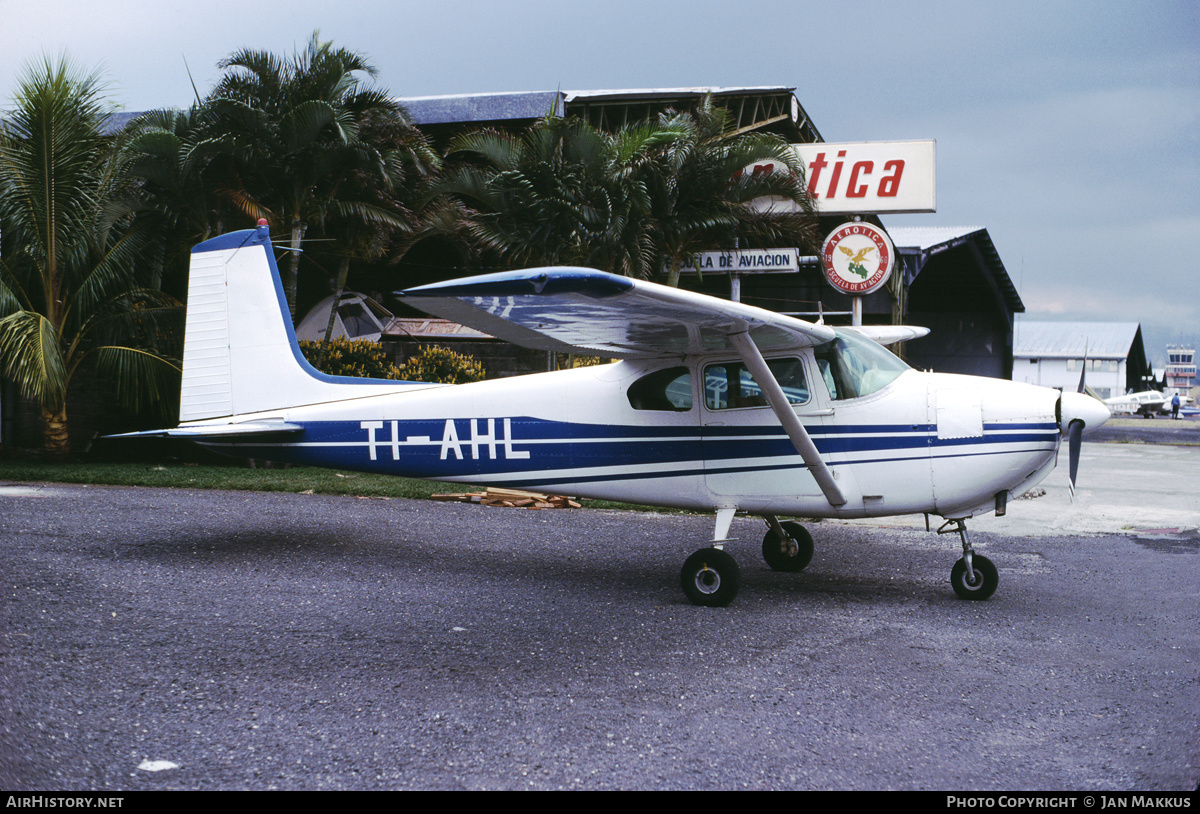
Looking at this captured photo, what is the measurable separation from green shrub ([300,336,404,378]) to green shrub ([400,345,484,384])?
26cm

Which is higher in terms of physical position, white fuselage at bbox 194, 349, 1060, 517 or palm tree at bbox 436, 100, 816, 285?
palm tree at bbox 436, 100, 816, 285

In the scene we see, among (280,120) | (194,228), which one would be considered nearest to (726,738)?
(280,120)

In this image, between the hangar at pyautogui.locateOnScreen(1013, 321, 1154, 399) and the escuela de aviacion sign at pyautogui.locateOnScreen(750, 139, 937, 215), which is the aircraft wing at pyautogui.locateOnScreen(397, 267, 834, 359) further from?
the hangar at pyautogui.locateOnScreen(1013, 321, 1154, 399)

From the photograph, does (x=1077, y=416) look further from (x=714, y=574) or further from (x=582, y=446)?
(x=582, y=446)

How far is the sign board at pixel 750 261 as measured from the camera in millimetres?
16625

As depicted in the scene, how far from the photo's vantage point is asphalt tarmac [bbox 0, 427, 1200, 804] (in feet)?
10.9

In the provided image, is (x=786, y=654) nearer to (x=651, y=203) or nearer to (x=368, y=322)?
(x=651, y=203)

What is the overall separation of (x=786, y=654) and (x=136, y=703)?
134 inches

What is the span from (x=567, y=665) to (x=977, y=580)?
337cm

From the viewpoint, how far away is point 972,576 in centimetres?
617

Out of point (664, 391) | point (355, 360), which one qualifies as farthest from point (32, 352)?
point (664, 391)

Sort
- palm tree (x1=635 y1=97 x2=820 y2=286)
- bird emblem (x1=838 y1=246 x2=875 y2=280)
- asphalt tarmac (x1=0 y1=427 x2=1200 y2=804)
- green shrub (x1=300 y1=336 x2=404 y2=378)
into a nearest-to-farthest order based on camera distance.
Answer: asphalt tarmac (x1=0 y1=427 x2=1200 y2=804) < bird emblem (x1=838 y1=246 x2=875 y2=280) < palm tree (x1=635 y1=97 x2=820 y2=286) < green shrub (x1=300 y1=336 x2=404 y2=378)

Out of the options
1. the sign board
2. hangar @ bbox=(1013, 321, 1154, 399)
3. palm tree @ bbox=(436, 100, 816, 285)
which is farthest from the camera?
hangar @ bbox=(1013, 321, 1154, 399)

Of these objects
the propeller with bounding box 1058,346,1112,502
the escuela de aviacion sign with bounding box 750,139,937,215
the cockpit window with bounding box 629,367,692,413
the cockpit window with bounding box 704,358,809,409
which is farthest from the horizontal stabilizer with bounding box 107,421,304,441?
the escuela de aviacion sign with bounding box 750,139,937,215
